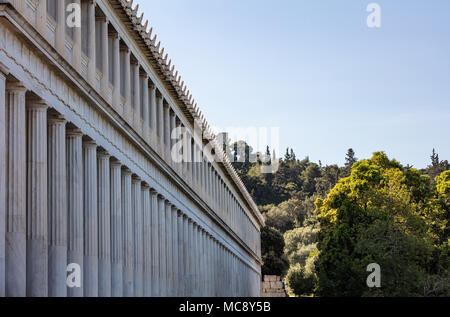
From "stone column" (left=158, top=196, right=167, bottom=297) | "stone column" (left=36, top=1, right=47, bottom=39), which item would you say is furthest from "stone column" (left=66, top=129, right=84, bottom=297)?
"stone column" (left=158, top=196, right=167, bottom=297)

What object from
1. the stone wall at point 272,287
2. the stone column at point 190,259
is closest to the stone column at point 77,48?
the stone column at point 190,259

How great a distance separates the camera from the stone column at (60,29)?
102 ft

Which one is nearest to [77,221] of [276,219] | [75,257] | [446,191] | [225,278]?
[75,257]

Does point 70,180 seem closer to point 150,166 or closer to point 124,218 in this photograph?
point 124,218

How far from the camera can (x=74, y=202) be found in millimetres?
32469

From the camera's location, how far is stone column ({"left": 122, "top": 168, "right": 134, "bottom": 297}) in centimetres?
4078

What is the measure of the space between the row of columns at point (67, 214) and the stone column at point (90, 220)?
4 cm

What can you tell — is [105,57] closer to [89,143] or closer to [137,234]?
[89,143]

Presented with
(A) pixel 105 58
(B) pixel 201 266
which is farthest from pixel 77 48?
(B) pixel 201 266

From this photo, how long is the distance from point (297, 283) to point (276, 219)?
240 feet

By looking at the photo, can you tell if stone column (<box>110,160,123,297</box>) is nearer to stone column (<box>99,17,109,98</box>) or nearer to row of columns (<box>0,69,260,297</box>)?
row of columns (<box>0,69,260,297</box>)

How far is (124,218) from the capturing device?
41.2 m

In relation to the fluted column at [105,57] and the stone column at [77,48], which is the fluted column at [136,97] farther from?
the stone column at [77,48]

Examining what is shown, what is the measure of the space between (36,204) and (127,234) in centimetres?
1297
